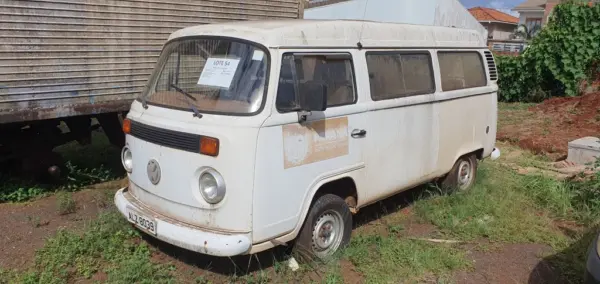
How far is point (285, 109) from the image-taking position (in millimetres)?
Answer: 3787

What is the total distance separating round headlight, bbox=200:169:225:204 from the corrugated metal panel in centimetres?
273

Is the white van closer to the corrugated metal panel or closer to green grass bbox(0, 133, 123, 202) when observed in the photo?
the corrugated metal panel

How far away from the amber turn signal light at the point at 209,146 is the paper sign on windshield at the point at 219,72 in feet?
1.53

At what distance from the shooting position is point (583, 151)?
774 cm

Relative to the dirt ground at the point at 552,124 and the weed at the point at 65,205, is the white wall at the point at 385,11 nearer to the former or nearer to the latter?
the dirt ground at the point at 552,124

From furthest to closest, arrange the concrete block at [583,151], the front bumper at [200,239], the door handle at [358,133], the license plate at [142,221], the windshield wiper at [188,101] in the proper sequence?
the concrete block at [583,151]
the door handle at [358,133]
the license plate at [142,221]
the windshield wiper at [188,101]
the front bumper at [200,239]

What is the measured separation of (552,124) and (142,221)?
33.3ft

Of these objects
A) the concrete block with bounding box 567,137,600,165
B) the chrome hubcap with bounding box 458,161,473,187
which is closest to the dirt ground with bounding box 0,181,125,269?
the chrome hubcap with bounding box 458,161,473,187

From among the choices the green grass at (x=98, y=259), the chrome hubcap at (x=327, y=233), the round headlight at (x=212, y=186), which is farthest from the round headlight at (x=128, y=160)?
the chrome hubcap at (x=327, y=233)

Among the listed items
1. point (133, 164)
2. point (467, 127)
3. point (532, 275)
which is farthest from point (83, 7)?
point (532, 275)

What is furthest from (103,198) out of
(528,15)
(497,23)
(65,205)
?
(497,23)

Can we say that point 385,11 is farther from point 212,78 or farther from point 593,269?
point 593,269

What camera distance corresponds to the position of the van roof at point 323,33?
3842mm

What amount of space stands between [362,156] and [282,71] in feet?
3.90
